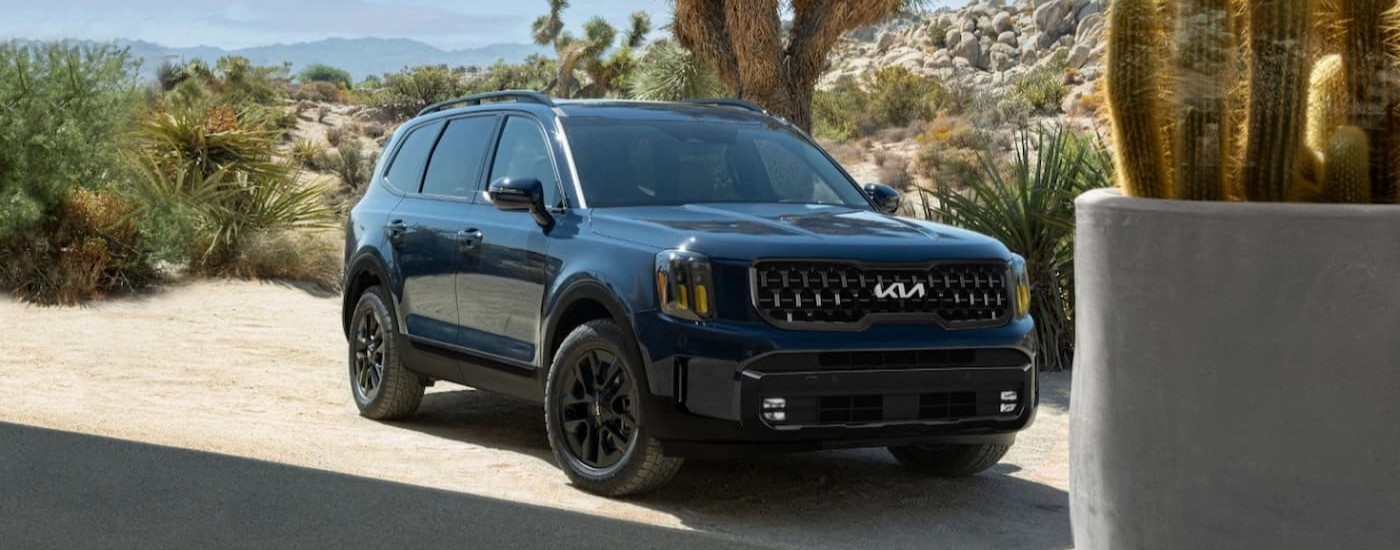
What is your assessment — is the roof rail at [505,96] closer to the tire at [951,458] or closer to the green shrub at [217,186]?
the tire at [951,458]

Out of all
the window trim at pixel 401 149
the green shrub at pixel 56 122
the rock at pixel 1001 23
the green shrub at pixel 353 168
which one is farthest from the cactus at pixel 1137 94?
→ the rock at pixel 1001 23

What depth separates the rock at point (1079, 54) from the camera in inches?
2937

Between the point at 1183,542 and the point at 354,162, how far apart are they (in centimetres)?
3257

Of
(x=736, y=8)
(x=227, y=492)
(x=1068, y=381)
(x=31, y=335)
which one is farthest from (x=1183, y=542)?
(x=736, y=8)

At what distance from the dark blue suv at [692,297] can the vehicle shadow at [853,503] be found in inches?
9.5

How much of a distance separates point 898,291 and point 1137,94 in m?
2.59

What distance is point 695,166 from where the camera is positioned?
874 centimetres

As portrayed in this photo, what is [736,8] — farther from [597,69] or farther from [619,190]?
[597,69]

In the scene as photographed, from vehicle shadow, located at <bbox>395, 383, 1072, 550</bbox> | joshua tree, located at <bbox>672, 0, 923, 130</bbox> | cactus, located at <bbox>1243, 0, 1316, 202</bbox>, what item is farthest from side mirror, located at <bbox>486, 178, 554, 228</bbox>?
joshua tree, located at <bbox>672, 0, 923, 130</bbox>

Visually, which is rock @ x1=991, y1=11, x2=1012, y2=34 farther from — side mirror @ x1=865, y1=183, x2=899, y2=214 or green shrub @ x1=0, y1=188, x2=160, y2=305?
side mirror @ x1=865, y1=183, x2=899, y2=214

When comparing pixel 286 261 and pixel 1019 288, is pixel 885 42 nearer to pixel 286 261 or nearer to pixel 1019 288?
pixel 286 261

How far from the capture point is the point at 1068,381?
12.1 m

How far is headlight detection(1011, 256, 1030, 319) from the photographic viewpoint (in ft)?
24.9

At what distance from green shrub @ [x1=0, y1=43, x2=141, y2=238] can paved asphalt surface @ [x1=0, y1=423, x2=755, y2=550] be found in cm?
906
